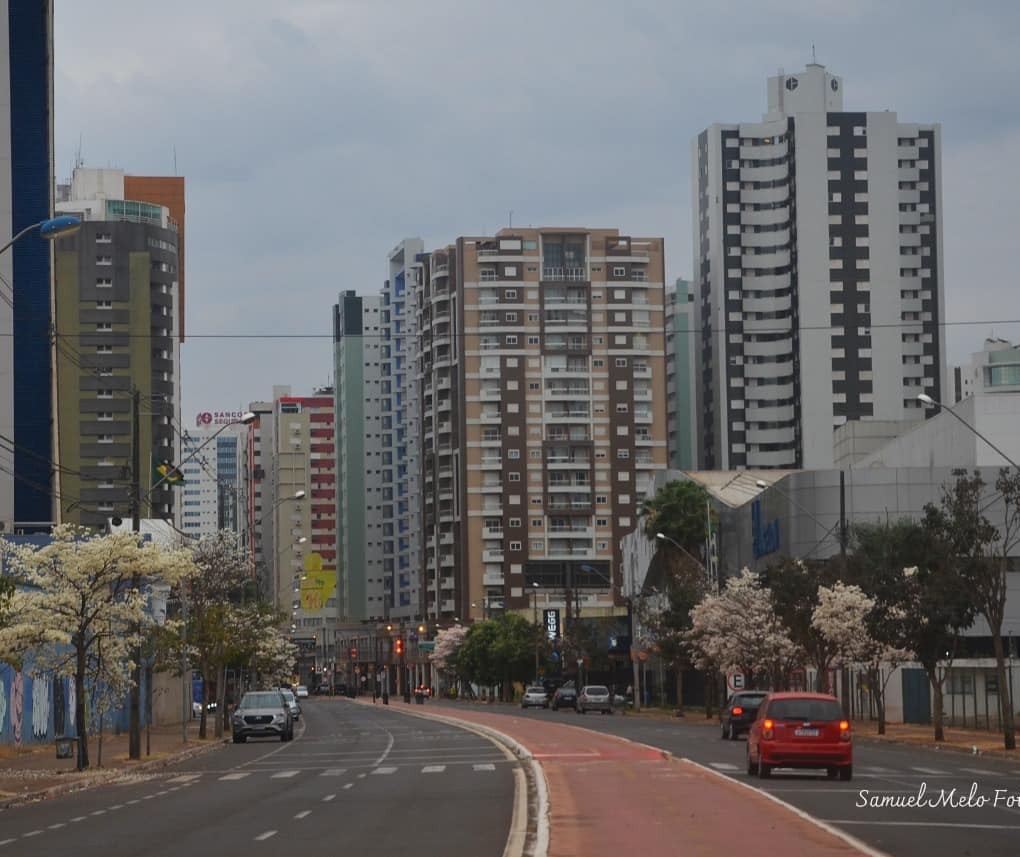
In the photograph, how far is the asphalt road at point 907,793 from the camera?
62.0 feet

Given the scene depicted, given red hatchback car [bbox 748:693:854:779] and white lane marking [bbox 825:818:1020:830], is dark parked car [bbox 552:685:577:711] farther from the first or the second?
white lane marking [bbox 825:818:1020:830]

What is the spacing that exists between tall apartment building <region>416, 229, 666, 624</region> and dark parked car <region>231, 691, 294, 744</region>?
103535 millimetres

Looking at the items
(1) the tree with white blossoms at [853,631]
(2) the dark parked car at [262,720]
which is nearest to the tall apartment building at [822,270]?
(1) the tree with white blossoms at [853,631]

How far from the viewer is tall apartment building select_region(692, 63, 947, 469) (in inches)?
5974

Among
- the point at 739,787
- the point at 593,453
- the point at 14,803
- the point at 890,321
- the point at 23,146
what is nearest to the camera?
the point at 739,787

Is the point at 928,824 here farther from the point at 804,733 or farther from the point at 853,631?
the point at 853,631

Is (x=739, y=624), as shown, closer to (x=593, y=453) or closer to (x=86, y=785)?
(x=86, y=785)

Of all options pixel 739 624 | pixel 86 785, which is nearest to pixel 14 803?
pixel 86 785

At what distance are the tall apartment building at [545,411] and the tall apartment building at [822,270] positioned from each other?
43.3ft

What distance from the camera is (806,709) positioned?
30312mm

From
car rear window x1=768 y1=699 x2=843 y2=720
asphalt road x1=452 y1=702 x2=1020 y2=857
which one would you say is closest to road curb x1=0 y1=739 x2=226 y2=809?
asphalt road x1=452 y1=702 x2=1020 y2=857

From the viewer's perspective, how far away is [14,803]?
30.5 meters

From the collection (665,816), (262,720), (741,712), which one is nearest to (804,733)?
(665,816)

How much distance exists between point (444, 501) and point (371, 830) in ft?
490
